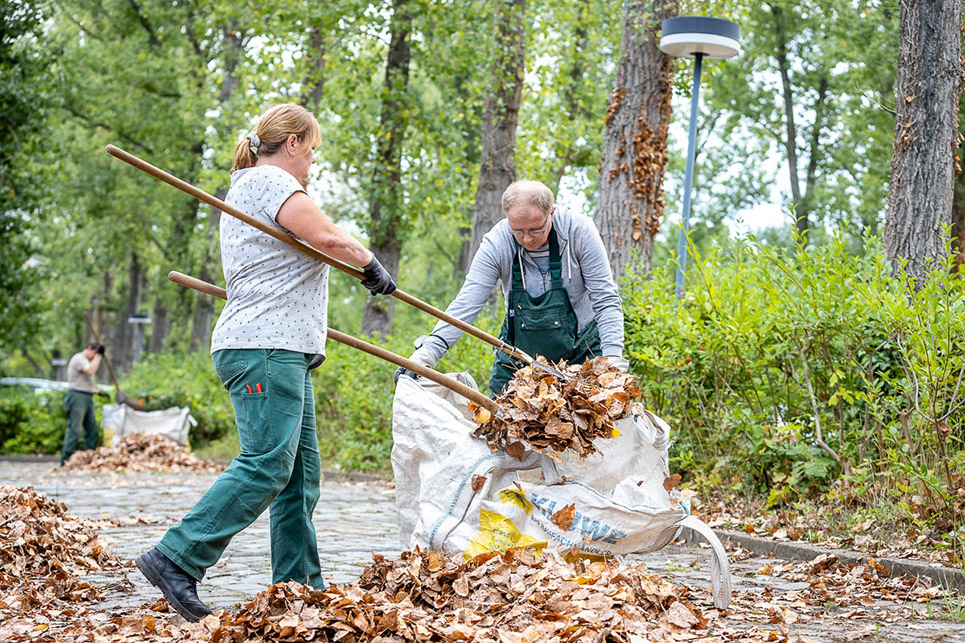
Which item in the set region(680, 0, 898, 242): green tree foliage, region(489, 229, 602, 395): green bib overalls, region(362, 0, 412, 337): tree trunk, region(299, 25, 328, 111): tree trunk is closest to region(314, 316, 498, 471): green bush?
region(362, 0, 412, 337): tree trunk

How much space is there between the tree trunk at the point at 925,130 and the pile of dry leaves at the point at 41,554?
5.65m

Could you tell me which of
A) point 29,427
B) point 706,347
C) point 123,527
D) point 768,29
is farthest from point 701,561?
point 768,29

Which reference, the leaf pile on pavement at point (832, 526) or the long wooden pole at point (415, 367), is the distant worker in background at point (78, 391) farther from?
the long wooden pole at point (415, 367)

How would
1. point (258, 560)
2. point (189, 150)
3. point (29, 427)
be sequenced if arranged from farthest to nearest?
1. point (189, 150)
2. point (29, 427)
3. point (258, 560)

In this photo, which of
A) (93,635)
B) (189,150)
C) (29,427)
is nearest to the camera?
(93,635)

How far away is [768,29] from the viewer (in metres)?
28.1

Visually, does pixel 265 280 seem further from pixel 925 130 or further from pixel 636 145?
pixel 636 145

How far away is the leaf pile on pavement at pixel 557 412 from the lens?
395cm

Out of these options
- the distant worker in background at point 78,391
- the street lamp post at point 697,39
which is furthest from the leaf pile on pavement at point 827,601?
the distant worker in background at point 78,391

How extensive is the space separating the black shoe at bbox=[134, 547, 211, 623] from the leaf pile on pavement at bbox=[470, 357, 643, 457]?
4.13ft

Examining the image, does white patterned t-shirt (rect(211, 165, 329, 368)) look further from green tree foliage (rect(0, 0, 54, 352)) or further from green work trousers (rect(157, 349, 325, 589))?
green tree foliage (rect(0, 0, 54, 352))

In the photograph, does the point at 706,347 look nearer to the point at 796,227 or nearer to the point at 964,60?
the point at 796,227

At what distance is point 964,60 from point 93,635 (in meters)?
7.03

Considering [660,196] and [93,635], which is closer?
[93,635]
